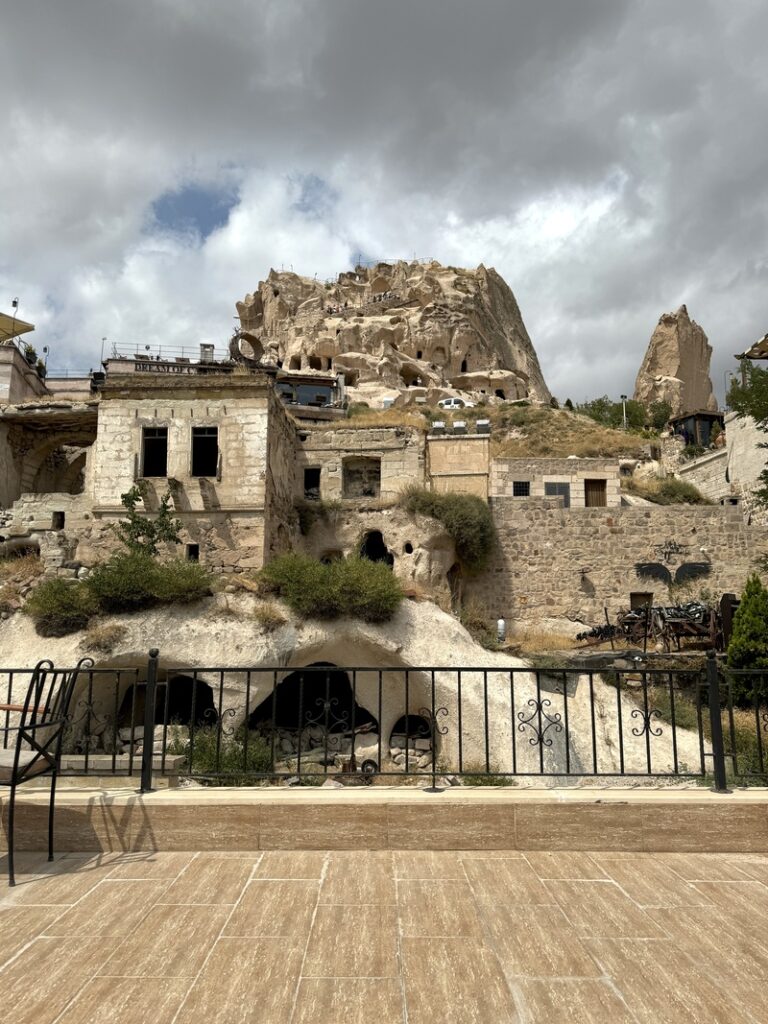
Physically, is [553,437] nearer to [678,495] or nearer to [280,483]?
[678,495]

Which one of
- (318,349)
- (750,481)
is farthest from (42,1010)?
(318,349)

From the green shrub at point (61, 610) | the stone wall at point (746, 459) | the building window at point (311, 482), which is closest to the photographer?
the green shrub at point (61, 610)

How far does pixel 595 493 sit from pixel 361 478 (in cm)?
916

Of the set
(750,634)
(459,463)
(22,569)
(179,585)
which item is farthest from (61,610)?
(750,634)

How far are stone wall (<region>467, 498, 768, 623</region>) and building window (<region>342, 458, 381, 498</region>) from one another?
15.3 ft

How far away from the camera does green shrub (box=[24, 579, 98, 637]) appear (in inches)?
629

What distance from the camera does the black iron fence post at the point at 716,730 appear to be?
4859mm

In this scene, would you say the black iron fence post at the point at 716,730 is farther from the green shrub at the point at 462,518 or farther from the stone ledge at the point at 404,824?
the green shrub at the point at 462,518

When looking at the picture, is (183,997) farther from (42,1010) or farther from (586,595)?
(586,595)

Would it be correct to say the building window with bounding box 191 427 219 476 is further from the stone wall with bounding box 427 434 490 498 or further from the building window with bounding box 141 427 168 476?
the stone wall with bounding box 427 434 490 498

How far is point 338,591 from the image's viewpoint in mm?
16469

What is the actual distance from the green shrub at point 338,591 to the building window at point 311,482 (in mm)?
6856

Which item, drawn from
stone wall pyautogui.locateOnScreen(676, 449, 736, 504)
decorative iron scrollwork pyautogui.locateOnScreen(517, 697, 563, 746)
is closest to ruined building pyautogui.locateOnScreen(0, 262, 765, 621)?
stone wall pyautogui.locateOnScreen(676, 449, 736, 504)

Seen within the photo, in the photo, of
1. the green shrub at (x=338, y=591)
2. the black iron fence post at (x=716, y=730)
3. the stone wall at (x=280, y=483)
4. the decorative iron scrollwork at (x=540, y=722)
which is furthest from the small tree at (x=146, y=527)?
the black iron fence post at (x=716, y=730)
